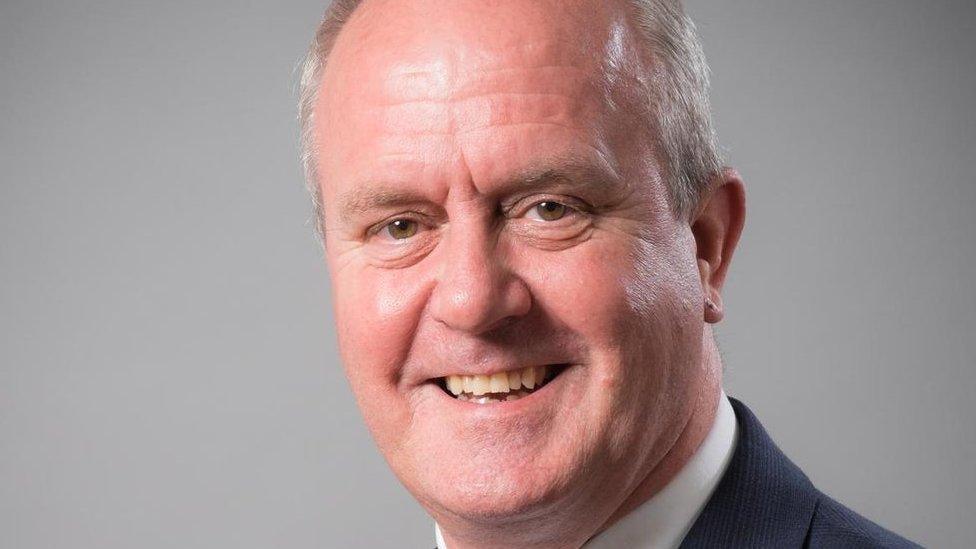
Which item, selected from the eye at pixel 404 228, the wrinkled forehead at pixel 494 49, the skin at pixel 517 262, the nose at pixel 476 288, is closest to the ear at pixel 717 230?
the skin at pixel 517 262

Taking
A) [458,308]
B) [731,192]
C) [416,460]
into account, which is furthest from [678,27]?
[416,460]

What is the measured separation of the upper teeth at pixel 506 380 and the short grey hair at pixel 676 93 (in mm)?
516

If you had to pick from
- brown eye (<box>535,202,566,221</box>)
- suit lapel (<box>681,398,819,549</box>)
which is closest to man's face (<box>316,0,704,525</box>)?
brown eye (<box>535,202,566,221</box>)

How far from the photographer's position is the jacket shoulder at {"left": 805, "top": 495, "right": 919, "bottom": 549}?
306cm

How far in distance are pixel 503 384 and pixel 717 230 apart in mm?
745

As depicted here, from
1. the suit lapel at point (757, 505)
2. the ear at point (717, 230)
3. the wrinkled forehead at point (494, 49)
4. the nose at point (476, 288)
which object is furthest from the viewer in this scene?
the ear at point (717, 230)

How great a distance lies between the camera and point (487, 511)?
111 inches

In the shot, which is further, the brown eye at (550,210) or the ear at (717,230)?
the ear at (717,230)

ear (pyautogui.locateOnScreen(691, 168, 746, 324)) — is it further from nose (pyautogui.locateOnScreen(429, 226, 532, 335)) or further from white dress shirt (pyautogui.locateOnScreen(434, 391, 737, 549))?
nose (pyautogui.locateOnScreen(429, 226, 532, 335))

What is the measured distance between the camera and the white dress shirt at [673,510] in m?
3.06

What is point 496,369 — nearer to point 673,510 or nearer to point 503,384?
point 503,384

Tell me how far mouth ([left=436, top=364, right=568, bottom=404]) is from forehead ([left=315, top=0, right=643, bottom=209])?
0.44 metres

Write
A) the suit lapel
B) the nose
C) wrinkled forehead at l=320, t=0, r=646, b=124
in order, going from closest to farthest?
the nose < wrinkled forehead at l=320, t=0, r=646, b=124 < the suit lapel

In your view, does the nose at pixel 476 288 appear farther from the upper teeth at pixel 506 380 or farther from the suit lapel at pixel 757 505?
the suit lapel at pixel 757 505
